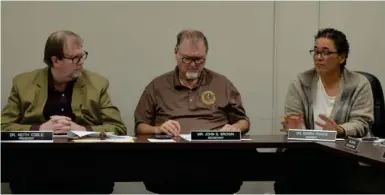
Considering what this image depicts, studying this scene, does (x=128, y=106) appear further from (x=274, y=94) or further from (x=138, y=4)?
(x=274, y=94)

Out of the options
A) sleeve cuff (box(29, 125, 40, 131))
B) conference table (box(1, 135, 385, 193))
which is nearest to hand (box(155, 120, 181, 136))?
conference table (box(1, 135, 385, 193))

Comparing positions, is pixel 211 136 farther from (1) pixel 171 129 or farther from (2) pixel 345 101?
(2) pixel 345 101

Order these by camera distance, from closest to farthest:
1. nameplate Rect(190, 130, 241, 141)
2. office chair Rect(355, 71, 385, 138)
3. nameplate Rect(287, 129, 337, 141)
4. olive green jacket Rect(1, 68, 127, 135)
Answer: nameplate Rect(190, 130, 241, 141)
nameplate Rect(287, 129, 337, 141)
olive green jacket Rect(1, 68, 127, 135)
office chair Rect(355, 71, 385, 138)

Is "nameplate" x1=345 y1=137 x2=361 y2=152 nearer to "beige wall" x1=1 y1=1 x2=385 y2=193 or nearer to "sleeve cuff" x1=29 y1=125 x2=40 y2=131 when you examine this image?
"sleeve cuff" x1=29 y1=125 x2=40 y2=131

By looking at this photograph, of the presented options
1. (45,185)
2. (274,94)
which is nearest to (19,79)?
(45,185)

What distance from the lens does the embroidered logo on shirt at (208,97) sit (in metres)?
3.16

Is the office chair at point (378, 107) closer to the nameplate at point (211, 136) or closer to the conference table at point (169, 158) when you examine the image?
the conference table at point (169, 158)

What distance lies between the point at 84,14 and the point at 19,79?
3.21ft

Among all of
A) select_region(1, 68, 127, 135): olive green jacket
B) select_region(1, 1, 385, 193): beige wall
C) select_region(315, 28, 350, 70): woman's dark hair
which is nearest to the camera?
select_region(1, 68, 127, 135): olive green jacket

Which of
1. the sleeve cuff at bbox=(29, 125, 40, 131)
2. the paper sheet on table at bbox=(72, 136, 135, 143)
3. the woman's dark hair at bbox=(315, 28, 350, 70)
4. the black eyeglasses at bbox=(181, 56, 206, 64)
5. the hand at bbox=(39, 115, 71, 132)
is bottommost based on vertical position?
the sleeve cuff at bbox=(29, 125, 40, 131)

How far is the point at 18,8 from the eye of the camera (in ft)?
12.7

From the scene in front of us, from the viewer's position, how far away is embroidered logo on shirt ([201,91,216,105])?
125 inches

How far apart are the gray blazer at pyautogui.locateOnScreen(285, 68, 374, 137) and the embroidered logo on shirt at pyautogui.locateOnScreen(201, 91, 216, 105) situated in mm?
434

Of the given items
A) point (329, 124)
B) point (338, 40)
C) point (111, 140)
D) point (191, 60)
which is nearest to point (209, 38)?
point (191, 60)
